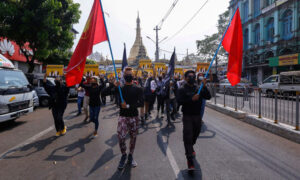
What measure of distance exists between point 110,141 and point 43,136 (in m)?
2.15

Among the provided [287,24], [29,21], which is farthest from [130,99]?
[287,24]

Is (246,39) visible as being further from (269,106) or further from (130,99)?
(130,99)

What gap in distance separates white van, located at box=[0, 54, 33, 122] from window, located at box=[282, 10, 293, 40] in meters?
26.2

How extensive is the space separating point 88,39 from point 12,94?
448cm

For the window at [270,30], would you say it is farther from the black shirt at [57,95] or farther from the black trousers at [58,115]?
the black trousers at [58,115]

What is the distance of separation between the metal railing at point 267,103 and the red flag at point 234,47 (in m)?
2.31

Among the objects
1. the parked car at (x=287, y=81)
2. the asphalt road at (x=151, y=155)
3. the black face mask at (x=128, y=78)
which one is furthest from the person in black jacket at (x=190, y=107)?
the parked car at (x=287, y=81)

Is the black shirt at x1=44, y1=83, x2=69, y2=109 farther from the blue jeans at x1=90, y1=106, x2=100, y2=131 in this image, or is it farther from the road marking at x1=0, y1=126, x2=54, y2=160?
the road marking at x1=0, y1=126, x2=54, y2=160

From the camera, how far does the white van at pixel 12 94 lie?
6.62 metres

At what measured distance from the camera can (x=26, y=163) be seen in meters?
4.07

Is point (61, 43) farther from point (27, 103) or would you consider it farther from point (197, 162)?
point (197, 162)

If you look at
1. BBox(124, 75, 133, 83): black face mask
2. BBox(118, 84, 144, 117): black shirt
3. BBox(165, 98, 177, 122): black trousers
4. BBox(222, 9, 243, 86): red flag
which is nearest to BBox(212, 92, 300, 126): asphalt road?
BBox(222, 9, 243, 86): red flag

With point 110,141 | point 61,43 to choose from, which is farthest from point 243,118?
point 61,43

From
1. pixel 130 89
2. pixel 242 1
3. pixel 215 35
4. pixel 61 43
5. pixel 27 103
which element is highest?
pixel 242 1
